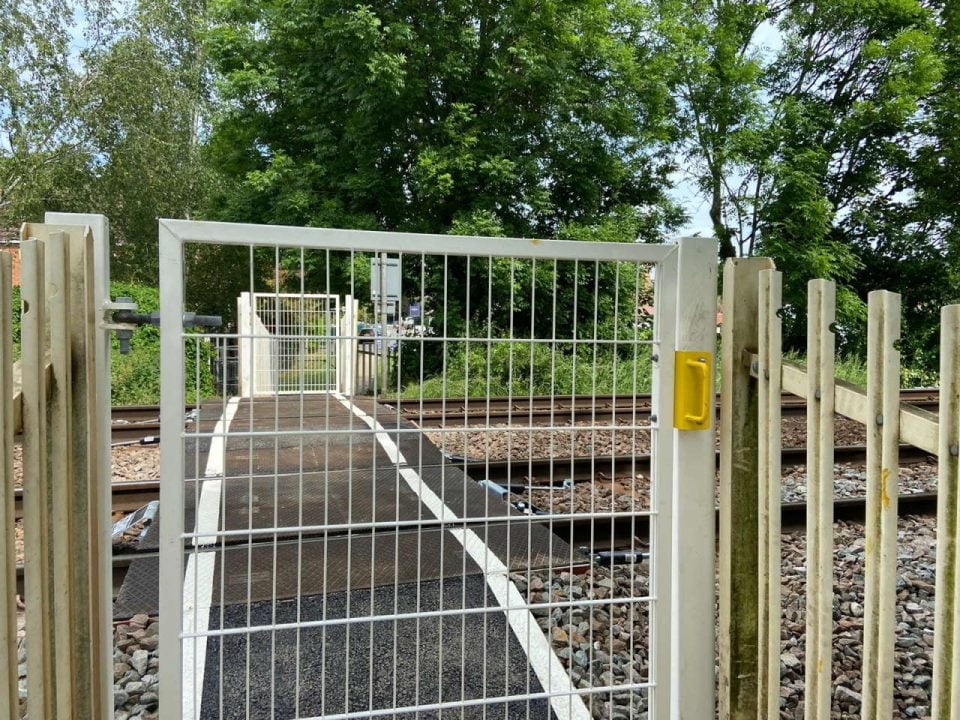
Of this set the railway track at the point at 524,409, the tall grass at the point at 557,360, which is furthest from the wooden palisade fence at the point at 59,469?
the railway track at the point at 524,409

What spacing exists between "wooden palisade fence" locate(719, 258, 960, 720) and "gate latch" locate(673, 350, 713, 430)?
0.17 feet

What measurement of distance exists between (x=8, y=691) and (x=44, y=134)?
23042 mm

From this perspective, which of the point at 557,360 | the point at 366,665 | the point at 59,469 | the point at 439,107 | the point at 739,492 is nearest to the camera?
the point at 59,469

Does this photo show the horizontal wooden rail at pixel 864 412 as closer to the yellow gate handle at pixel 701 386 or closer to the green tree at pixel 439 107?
the yellow gate handle at pixel 701 386

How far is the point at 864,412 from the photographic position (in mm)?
1526

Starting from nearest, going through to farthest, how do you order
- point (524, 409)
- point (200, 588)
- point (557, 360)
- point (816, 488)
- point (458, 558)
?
point (816, 488) → point (200, 588) → point (557, 360) → point (458, 558) → point (524, 409)

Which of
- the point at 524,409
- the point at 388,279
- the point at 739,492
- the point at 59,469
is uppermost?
the point at 388,279

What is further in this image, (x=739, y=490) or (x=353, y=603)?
(x=353, y=603)

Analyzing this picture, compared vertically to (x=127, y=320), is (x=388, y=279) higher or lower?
higher

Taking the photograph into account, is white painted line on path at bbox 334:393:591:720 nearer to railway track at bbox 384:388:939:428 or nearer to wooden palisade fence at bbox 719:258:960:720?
wooden palisade fence at bbox 719:258:960:720

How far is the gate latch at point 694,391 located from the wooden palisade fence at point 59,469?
1.59 meters

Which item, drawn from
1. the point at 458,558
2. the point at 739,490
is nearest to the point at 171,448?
the point at 739,490

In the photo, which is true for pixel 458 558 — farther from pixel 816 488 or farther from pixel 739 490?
pixel 816 488

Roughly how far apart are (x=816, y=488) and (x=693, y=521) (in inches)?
18.1
